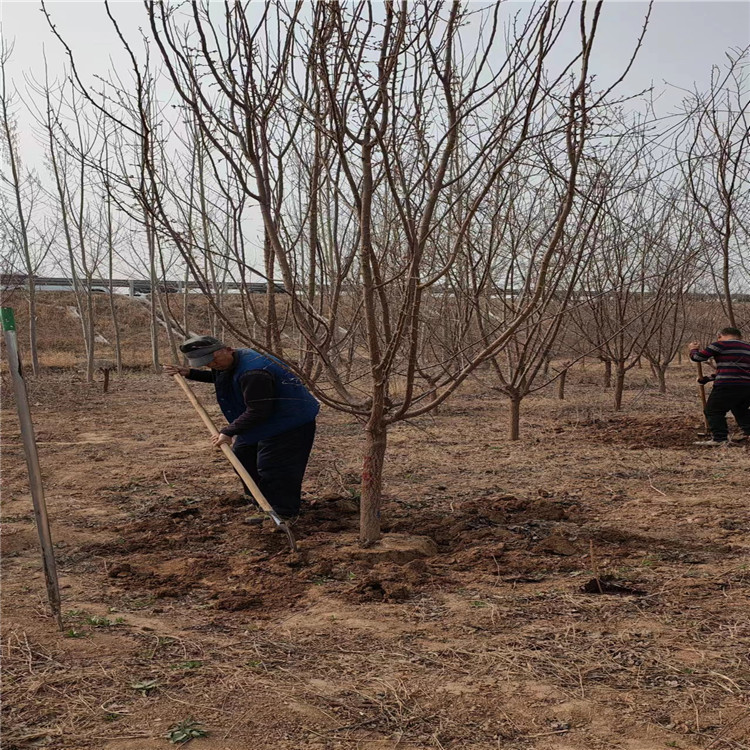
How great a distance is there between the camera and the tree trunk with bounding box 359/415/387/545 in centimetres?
407

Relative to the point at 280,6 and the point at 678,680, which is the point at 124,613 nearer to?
the point at 678,680

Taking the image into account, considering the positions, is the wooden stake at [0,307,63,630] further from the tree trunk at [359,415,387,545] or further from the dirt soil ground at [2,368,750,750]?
the tree trunk at [359,415,387,545]

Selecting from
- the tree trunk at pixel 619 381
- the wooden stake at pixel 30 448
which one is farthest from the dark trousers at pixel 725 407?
the wooden stake at pixel 30 448

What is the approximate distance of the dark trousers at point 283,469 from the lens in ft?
15.9

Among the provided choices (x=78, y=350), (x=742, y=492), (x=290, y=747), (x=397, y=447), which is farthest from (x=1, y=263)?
(x=290, y=747)

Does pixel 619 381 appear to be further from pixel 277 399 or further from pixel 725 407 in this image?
pixel 277 399

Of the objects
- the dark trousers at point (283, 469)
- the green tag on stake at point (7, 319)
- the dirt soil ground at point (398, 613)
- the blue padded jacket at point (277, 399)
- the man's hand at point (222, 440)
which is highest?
the green tag on stake at point (7, 319)

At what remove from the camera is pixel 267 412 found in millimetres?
4691

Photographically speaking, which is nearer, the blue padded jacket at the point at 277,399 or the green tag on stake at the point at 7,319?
the green tag on stake at the point at 7,319

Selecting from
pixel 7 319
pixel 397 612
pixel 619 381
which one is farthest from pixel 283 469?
pixel 619 381

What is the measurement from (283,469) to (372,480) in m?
0.91

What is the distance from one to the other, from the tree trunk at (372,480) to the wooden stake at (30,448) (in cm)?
165

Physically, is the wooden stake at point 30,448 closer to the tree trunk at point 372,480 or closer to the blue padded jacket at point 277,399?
the tree trunk at point 372,480

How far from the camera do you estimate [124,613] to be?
10.9 feet
